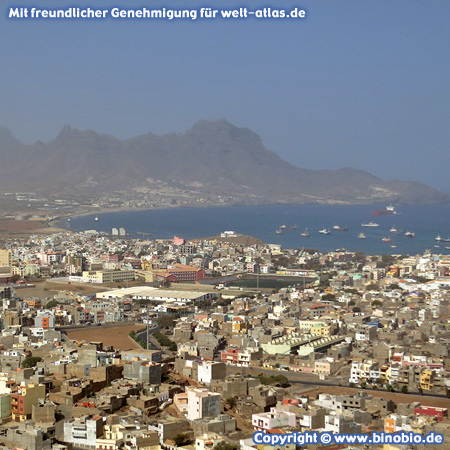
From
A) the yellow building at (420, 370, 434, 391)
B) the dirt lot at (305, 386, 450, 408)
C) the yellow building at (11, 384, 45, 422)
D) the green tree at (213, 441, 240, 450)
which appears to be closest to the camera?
the green tree at (213, 441, 240, 450)

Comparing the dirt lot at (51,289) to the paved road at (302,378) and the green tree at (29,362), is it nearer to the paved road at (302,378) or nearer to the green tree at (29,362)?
the green tree at (29,362)

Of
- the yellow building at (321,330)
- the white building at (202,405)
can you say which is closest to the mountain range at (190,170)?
the yellow building at (321,330)

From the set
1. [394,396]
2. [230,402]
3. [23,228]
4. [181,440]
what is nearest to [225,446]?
[181,440]

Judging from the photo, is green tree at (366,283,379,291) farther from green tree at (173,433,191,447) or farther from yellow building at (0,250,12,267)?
green tree at (173,433,191,447)

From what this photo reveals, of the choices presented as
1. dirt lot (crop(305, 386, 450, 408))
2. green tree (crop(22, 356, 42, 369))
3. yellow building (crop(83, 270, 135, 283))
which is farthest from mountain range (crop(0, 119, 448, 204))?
dirt lot (crop(305, 386, 450, 408))

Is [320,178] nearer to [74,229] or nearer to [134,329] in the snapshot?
[74,229]

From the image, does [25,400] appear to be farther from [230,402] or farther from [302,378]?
[302,378]
